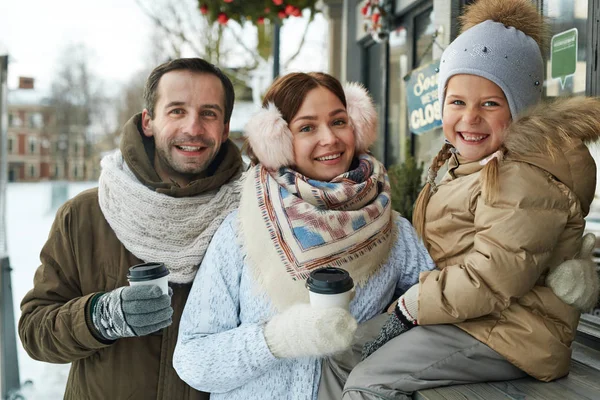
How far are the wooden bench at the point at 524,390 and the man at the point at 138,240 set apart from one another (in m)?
0.88

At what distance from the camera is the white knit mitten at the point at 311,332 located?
56.0 inches

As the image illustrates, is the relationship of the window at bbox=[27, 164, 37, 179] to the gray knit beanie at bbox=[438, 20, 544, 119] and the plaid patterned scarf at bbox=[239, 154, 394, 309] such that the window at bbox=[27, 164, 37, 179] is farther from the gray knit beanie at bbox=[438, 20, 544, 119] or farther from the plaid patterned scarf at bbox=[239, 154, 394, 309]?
the gray knit beanie at bbox=[438, 20, 544, 119]

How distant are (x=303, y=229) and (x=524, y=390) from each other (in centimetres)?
83

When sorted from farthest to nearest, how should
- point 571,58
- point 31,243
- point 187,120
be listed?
1. point 31,243
2. point 571,58
3. point 187,120

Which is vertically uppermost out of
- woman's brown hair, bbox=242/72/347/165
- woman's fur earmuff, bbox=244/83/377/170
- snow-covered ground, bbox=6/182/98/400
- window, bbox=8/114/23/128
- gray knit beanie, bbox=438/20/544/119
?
window, bbox=8/114/23/128

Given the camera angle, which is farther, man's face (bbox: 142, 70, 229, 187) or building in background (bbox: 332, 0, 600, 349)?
building in background (bbox: 332, 0, 600, 349)

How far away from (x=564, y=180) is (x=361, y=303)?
2.52ft

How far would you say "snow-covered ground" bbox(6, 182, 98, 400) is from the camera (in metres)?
4.45

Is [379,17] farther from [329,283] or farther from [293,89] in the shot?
[329,283]

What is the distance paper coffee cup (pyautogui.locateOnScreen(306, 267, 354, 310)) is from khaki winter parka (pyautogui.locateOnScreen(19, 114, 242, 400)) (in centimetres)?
64

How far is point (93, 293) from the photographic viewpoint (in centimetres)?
176

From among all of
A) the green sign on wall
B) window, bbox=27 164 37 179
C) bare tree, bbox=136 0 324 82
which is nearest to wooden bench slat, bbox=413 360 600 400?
the green sign on wall

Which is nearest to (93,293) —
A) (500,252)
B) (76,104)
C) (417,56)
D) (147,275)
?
(147,275)

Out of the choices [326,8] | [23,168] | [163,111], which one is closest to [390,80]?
[326,8]
